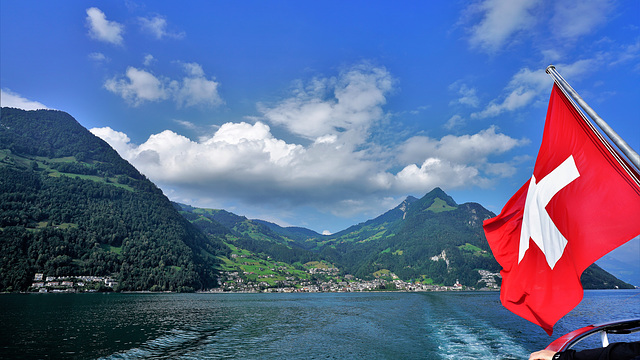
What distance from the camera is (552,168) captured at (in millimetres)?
5883

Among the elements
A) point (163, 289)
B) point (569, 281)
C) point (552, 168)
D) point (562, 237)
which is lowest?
point (163, 289)

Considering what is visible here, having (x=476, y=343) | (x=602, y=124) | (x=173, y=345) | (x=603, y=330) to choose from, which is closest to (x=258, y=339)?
(x=173, y=345)

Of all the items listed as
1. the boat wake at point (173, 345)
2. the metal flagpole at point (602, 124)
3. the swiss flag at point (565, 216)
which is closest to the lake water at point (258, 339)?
the boat wake at point (173, 345)

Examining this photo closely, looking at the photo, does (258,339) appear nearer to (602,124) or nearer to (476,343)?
(476,343)

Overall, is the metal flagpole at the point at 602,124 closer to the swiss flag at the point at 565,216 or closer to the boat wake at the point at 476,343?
the swiss flag at the point at 565,216

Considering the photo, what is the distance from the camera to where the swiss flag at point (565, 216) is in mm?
4445

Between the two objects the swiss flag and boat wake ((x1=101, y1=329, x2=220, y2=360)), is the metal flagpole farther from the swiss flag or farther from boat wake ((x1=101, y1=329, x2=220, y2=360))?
boat wake ((x1=101, y1=329, x2=220, y2=360))

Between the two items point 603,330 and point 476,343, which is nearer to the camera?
point 603,330

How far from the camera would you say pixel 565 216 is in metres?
5.30

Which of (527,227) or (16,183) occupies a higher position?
(16,183)

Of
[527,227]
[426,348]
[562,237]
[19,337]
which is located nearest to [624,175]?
[562,237]

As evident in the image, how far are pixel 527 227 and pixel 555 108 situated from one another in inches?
94.9

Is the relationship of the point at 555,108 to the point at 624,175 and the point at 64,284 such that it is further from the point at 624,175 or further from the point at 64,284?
the point at 64,284

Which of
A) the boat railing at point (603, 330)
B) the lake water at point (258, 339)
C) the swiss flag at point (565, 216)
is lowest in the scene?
the lake water at point (258, 339)
